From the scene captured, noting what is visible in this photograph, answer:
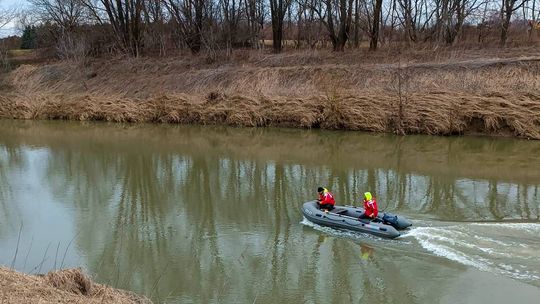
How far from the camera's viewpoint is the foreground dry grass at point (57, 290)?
5594 millimetres

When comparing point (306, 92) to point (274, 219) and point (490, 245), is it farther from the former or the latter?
point (490, 245)

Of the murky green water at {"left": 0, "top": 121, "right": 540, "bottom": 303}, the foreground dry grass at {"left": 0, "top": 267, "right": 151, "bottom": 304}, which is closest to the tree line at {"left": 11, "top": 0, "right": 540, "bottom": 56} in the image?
the murky green water at {"left": 0, "top": 121, "right": 540, "bottom": 303}

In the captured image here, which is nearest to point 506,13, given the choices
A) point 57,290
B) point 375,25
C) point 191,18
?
point 375,25

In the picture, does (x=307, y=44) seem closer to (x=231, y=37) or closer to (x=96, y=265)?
(x=231, y=37)

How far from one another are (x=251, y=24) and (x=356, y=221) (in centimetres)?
2901

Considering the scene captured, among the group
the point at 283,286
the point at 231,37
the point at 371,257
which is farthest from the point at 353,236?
the point at 231,37

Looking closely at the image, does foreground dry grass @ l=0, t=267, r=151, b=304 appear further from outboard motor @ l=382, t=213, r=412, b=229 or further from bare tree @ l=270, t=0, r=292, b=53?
bare tree @ l=270, t=0, r=292, b=53

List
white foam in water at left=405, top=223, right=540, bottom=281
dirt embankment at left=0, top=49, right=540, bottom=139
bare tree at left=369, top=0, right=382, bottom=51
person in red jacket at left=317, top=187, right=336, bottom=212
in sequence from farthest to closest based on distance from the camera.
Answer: bare tree at left=369, top=0, right=382, bottom=51 < dirt embankment at left=0, top=49, right=540, bottom=139 < person in red jacket at left=317, top=187, right=336, bottom=212 < white foam in water at left=405, top=223, right=540, bottom=281

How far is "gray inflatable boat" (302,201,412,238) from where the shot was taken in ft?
31.2

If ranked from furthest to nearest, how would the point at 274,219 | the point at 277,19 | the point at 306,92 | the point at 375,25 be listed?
the point at 277,19
the point at 375,25
the point at 306,92
the point at 274,219

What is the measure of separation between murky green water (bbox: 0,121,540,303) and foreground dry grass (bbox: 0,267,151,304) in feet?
3.11

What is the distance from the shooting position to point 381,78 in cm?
2467

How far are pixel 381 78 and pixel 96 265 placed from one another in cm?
1864

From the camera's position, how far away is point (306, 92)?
25.0 m
